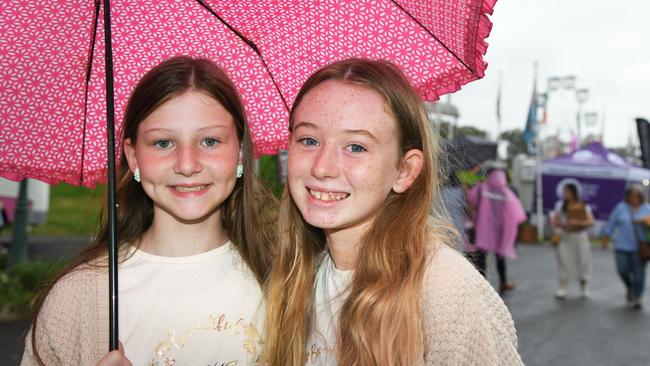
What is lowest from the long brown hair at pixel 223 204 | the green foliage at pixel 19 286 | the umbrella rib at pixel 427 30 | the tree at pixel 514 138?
the green foliage at pixel 19 286

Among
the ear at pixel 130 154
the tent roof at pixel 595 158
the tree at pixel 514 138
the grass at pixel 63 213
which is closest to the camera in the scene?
the ear at pixel 130 154

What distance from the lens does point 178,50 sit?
8.28 ft

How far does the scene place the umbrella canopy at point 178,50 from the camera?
2146 millimetres

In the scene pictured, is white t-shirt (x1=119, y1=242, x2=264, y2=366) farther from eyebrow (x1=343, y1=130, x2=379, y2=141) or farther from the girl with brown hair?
eyebrow (x1=343, y1=130, x2=379, y2=141)

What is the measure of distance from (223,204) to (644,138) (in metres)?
7.84

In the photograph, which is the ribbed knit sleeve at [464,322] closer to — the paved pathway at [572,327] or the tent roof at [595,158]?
the paved pathway at [572,327]

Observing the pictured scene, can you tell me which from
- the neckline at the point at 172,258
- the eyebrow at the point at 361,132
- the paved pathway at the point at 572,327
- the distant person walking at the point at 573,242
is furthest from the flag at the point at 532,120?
the eyebrow at the point at 361,132

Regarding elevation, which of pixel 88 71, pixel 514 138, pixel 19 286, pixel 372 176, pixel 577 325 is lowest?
pixel 577 325

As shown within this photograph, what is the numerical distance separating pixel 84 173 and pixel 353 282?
1.17 meters

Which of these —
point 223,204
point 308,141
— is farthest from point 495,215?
point 308,141

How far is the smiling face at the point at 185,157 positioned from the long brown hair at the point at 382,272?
0.34 m

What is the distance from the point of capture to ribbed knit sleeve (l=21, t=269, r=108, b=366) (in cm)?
218

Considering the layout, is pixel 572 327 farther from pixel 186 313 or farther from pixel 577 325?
pixel 186 313

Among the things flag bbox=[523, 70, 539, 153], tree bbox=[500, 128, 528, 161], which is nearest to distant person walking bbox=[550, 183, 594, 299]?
flag bbox=[523, 70, 539, 153]
